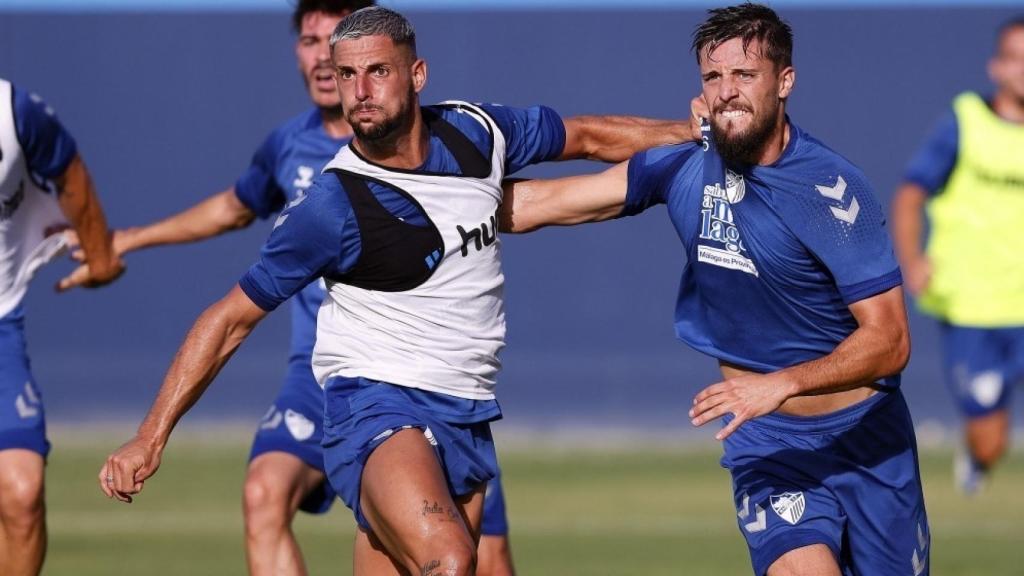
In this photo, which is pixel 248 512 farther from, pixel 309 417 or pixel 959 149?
pixel 959 149

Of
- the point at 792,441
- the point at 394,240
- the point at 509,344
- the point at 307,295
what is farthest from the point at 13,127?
the point at 509,344

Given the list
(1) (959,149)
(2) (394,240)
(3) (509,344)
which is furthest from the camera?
(3) (509,344)

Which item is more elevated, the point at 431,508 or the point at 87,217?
the point at 431,508

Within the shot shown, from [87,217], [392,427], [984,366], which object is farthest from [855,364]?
[984,366]

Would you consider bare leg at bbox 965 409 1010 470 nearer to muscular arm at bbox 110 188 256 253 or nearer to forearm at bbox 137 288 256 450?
muscular arm at bbox 110 188 256 253

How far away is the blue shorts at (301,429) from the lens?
24.8 feet

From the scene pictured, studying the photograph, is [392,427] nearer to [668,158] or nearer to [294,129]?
[668,158]

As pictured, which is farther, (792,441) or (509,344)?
(509,344)

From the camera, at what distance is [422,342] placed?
616 cm

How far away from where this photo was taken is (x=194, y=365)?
236 inches

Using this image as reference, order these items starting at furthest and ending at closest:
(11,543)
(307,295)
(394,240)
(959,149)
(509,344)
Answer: (509,344) → (959,149) → (307,295) → (11,543) → (394,240)

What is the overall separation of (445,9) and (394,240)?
13169 mm

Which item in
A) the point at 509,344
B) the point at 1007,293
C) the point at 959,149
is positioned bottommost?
the point at 509,344

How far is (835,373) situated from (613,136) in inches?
63.6
